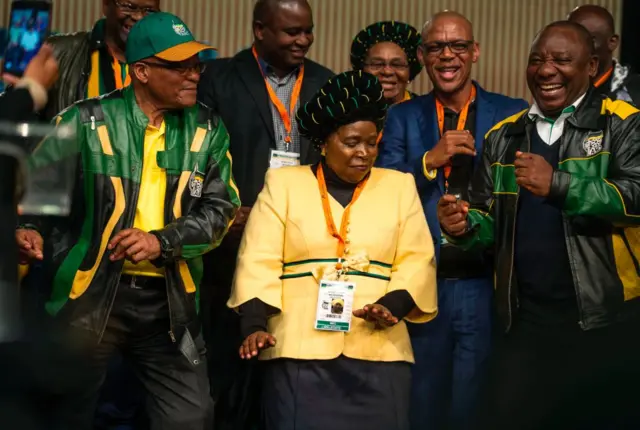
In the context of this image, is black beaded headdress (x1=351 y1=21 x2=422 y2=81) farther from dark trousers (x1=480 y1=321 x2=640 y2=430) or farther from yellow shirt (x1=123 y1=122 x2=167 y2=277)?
dark trousers (x1=480 y1=321 x2=640 y2=430)

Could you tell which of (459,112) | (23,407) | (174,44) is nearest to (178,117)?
(174,44)

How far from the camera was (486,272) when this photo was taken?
189 inches

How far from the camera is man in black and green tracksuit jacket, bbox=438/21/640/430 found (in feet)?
14.1

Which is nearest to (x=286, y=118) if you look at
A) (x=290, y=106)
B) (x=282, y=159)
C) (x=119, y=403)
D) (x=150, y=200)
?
(x=290, y=106)

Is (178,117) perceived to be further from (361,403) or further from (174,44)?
(361,403)

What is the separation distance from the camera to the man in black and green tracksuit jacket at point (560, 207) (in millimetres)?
4297

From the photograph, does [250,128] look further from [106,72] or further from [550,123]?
[550,123]

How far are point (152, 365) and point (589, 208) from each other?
168 centimetres

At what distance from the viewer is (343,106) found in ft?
14.1

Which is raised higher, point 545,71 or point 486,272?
point 545,71

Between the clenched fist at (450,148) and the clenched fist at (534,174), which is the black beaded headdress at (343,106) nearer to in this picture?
the clenched fist at (450,148)

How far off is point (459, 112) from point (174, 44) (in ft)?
4.15

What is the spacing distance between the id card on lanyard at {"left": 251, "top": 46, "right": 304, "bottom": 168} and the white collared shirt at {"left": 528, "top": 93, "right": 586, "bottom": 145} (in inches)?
39.1

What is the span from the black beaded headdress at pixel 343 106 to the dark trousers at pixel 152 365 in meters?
0.81
